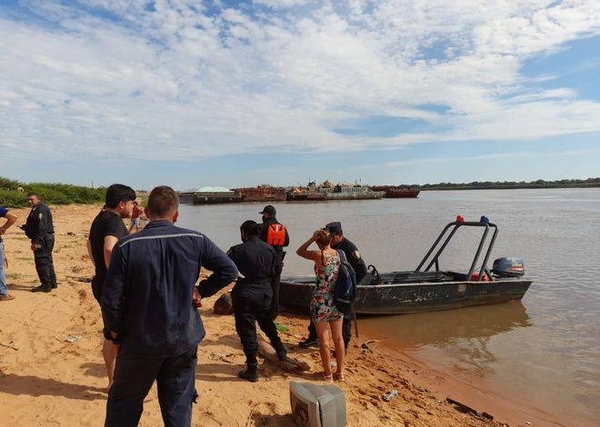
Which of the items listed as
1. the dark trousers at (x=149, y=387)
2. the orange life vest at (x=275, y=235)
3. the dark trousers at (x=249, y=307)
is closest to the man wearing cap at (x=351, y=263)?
the orange life vest at (x=275, y=235)

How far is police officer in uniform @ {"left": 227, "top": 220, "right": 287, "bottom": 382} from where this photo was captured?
4.71 meters

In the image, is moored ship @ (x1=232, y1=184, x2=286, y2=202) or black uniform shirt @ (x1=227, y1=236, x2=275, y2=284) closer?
black uniform shirt @ (x1=227, y1=236, x2=275, y2=284)

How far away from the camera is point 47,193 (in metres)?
34.3

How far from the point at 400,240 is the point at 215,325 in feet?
57.8

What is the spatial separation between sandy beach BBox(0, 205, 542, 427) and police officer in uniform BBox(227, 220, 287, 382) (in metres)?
0.38

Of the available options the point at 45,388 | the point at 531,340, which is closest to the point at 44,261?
the point at 45,388

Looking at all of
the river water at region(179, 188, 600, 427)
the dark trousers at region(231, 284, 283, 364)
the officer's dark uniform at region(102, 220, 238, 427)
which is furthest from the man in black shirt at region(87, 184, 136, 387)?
the river water at region(179, 188, 600, 427)

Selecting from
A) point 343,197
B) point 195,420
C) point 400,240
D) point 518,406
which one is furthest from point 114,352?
point 343,197

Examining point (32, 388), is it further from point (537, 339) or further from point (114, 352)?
point (537, 339)

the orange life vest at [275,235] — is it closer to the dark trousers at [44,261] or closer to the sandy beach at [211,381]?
the sandy beach at [211,381]

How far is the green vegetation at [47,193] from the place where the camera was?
87.3ft

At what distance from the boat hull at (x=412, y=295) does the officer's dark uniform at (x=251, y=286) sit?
3.63 metres

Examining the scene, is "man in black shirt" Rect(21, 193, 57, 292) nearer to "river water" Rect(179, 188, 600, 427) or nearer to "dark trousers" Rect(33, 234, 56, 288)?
"dark trousers" Rect(33, 234, 56, 288)

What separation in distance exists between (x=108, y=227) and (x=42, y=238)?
5.20 m
